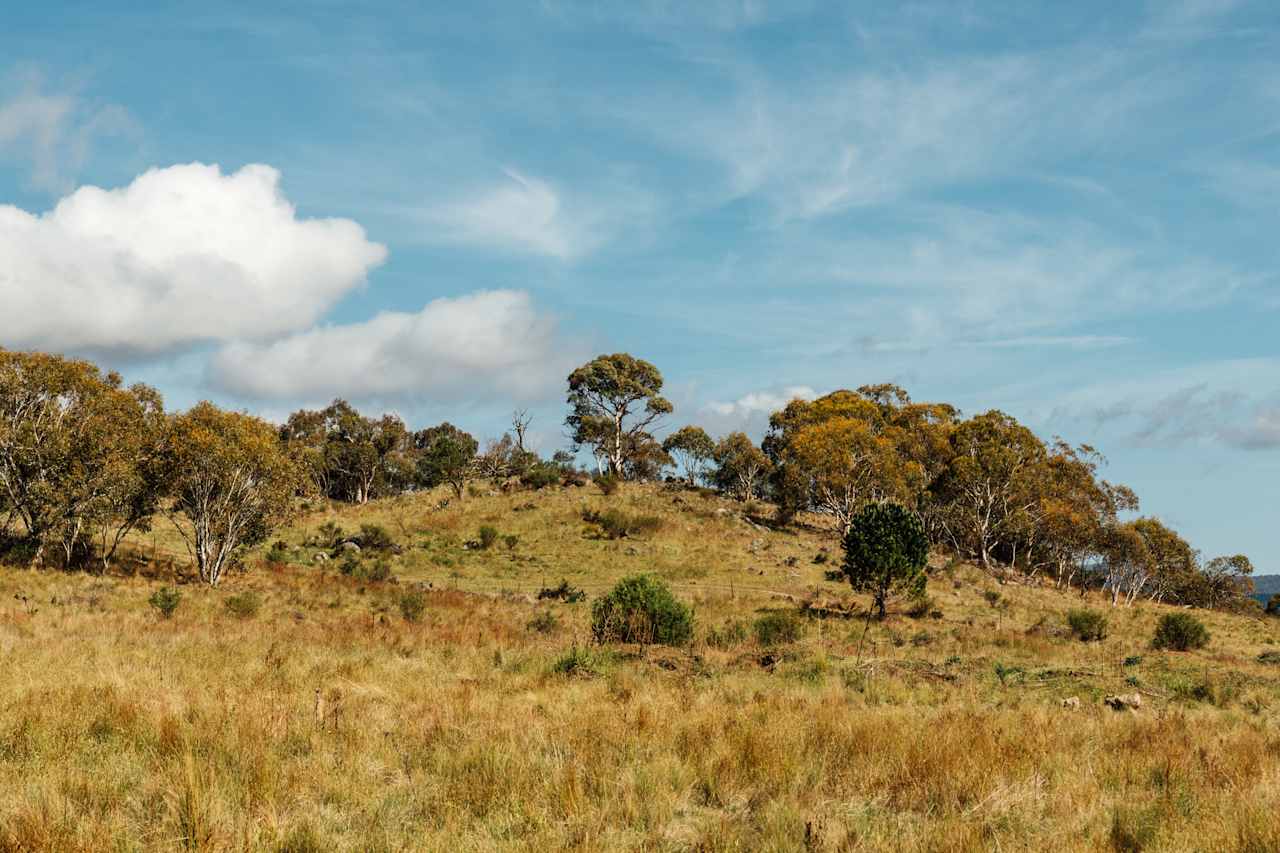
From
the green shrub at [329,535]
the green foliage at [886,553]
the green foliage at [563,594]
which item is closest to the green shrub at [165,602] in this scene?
the green foliage at [563,594]

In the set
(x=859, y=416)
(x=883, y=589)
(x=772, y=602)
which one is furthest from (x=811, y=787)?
(x=859, y=416)

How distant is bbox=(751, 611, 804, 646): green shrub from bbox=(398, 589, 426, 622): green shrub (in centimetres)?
1155

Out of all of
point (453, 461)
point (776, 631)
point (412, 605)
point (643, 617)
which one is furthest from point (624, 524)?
point (643, 617)

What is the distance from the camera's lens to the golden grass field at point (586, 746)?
583 centimetres

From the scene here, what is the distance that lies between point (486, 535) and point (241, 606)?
88.3 ft

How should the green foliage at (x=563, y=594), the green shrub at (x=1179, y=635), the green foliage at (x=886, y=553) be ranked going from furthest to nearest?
the green foliage at (x=563, y=594)
the green foliage at (x=886, y=553)
the green shrub at (x=1179, y=635)

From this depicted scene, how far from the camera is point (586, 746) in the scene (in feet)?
26.0

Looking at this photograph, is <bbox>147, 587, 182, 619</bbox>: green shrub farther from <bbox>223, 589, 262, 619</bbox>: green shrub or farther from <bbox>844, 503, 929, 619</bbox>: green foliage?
<bbox>844, 503, 929, 619</bbox>: green foliage

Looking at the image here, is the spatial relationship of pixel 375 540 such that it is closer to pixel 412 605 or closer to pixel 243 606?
pixel 412 605

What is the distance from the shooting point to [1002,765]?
25.1ft

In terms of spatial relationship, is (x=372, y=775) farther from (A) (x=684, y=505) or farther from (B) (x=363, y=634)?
(A) (x=684, y=505)

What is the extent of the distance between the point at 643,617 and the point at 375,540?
34052 millimetres

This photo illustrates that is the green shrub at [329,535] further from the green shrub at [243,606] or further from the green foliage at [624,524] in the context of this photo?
the green shrub at [243,606]

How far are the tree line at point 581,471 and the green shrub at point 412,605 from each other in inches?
303
